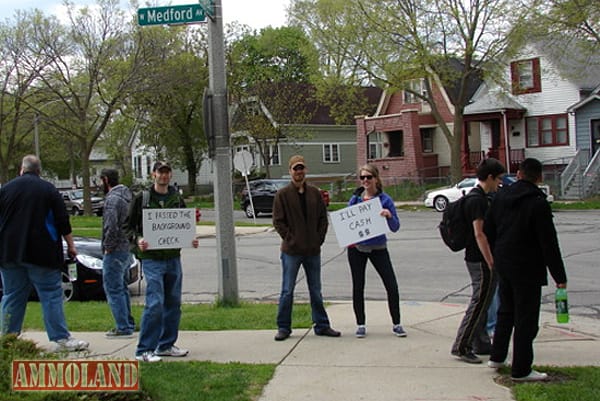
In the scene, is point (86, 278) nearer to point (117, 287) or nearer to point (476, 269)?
point (117, 287)

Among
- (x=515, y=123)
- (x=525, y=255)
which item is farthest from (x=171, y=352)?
(x=515, y=123)

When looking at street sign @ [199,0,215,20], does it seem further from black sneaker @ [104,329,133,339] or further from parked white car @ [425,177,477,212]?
parked white car @ [425,177,477,212]

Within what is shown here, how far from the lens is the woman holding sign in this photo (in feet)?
25.1

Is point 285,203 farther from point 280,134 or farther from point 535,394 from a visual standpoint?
point 280,134

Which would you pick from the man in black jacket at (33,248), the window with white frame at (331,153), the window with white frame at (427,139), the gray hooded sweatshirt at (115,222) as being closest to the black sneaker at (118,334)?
the man in black jacket at (33,248)

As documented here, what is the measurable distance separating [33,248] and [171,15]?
3663mm

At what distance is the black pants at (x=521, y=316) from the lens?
582 centimetres

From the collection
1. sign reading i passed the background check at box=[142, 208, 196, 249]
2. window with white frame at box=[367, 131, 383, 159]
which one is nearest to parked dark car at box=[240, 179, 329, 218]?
window with white frame at box=[367, 131, 383, 159]

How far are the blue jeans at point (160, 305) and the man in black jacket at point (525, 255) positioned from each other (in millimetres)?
3008

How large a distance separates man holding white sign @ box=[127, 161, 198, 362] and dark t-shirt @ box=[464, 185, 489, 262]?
8.69 ft

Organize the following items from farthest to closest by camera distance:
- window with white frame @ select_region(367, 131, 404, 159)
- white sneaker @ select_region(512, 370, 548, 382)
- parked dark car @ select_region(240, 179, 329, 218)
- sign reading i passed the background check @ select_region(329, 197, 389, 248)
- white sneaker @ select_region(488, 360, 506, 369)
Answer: window with white frame @ select_region(367, 131, 404, 159) → parked dark car @ select_region(240, 179, 329, 218) → sign reading i passed the background check @ select_region(329, 197, 389, 248) → white sneaker @ select_region(488, 360, 506, 369) → white sneaker @ select_region(512, 370, 548, 382)

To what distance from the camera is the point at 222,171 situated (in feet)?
32.3

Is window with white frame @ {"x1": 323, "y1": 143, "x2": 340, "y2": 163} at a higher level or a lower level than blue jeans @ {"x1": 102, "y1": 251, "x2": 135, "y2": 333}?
higher

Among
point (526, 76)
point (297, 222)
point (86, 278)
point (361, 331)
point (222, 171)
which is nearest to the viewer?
point (297, 222)
